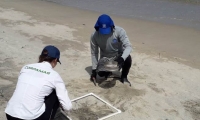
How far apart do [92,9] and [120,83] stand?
722 centimetres

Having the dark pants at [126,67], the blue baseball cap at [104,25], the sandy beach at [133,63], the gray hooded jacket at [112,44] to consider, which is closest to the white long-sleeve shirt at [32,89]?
the sandy beach at [133,63]

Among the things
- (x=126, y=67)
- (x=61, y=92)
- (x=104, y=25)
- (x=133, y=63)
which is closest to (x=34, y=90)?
(x=61, y=92)

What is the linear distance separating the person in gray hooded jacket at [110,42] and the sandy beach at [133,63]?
417mm

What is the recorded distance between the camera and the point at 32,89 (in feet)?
8.54

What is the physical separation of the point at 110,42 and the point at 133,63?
135 cm

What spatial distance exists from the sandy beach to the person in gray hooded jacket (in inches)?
16.4

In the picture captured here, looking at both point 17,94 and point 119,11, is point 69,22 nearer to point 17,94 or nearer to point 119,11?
point 119,11

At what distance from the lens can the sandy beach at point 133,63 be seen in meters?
4.09

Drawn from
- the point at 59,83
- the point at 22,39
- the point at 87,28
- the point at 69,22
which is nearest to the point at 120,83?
the point at 59,83

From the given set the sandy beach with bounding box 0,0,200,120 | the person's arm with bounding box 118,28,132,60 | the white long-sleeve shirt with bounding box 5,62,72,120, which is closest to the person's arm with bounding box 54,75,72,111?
the white long-sleeve shirt with bounding box 5,62,72,120

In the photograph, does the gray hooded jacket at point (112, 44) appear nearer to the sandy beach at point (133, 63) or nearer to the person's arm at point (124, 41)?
the person's arm at point (124, 41)

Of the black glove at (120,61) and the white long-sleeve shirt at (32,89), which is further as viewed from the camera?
the black glove at (120,61)

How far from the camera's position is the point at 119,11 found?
36.5 ft

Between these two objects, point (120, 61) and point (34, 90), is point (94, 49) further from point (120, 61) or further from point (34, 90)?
point (34, 90)
